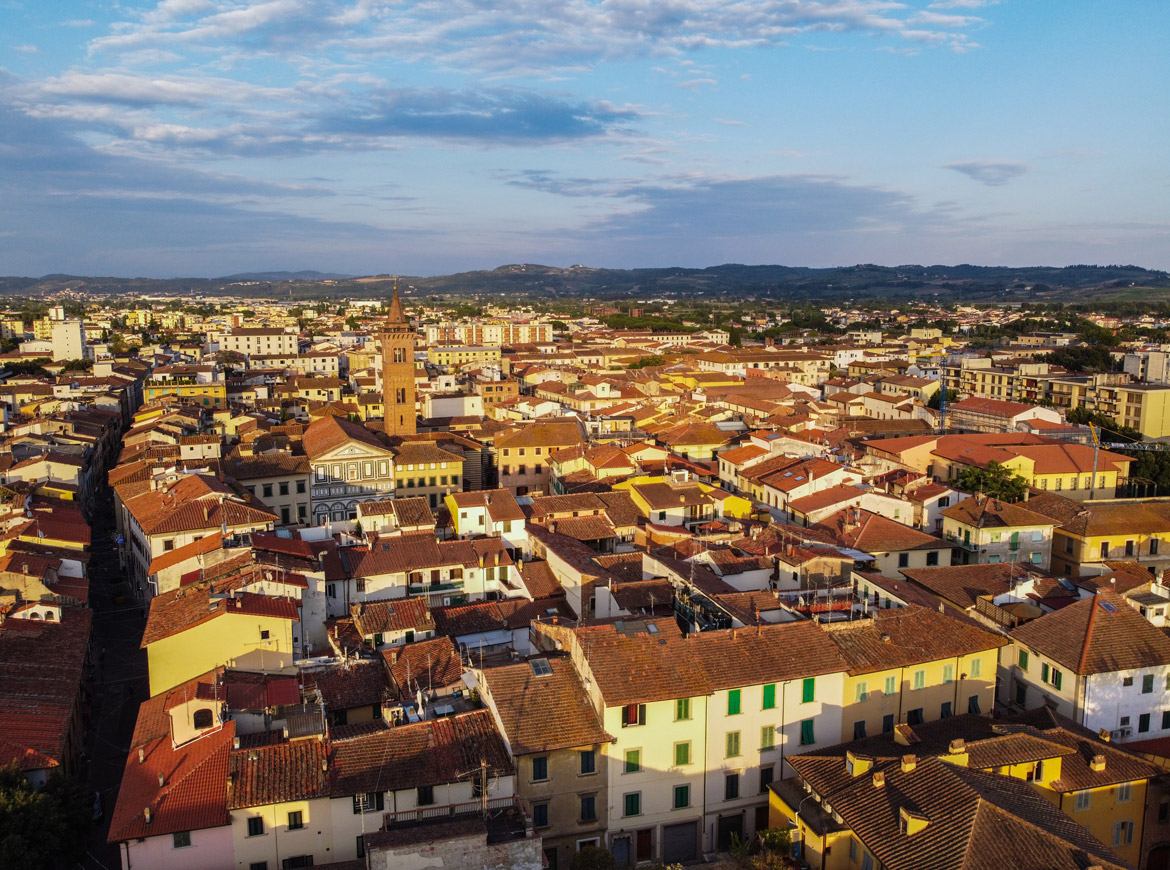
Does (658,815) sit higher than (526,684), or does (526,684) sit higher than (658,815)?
(526,684)

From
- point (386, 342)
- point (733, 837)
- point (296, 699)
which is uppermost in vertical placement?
point (386, 342)

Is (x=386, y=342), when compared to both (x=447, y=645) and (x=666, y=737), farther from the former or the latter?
(x=666, y=737)

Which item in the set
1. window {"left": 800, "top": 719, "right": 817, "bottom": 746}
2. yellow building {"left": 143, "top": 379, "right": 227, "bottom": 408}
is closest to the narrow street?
window {"left": 800, "top": 719, "right": 817, "bottom": 746}

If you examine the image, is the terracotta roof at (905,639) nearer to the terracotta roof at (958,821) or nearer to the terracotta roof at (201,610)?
the terracotta roof at (958,821)

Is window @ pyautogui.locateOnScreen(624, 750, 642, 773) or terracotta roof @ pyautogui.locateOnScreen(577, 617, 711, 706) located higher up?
terracotta roof @ pyautogui.locateOnScreen(577, 617, 711, 706)

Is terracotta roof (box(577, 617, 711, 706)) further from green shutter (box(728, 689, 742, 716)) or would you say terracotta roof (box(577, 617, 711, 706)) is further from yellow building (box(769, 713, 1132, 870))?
yellow building (box(769, 713, 1132, 870))

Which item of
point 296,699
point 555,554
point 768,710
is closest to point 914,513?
point 555,554
